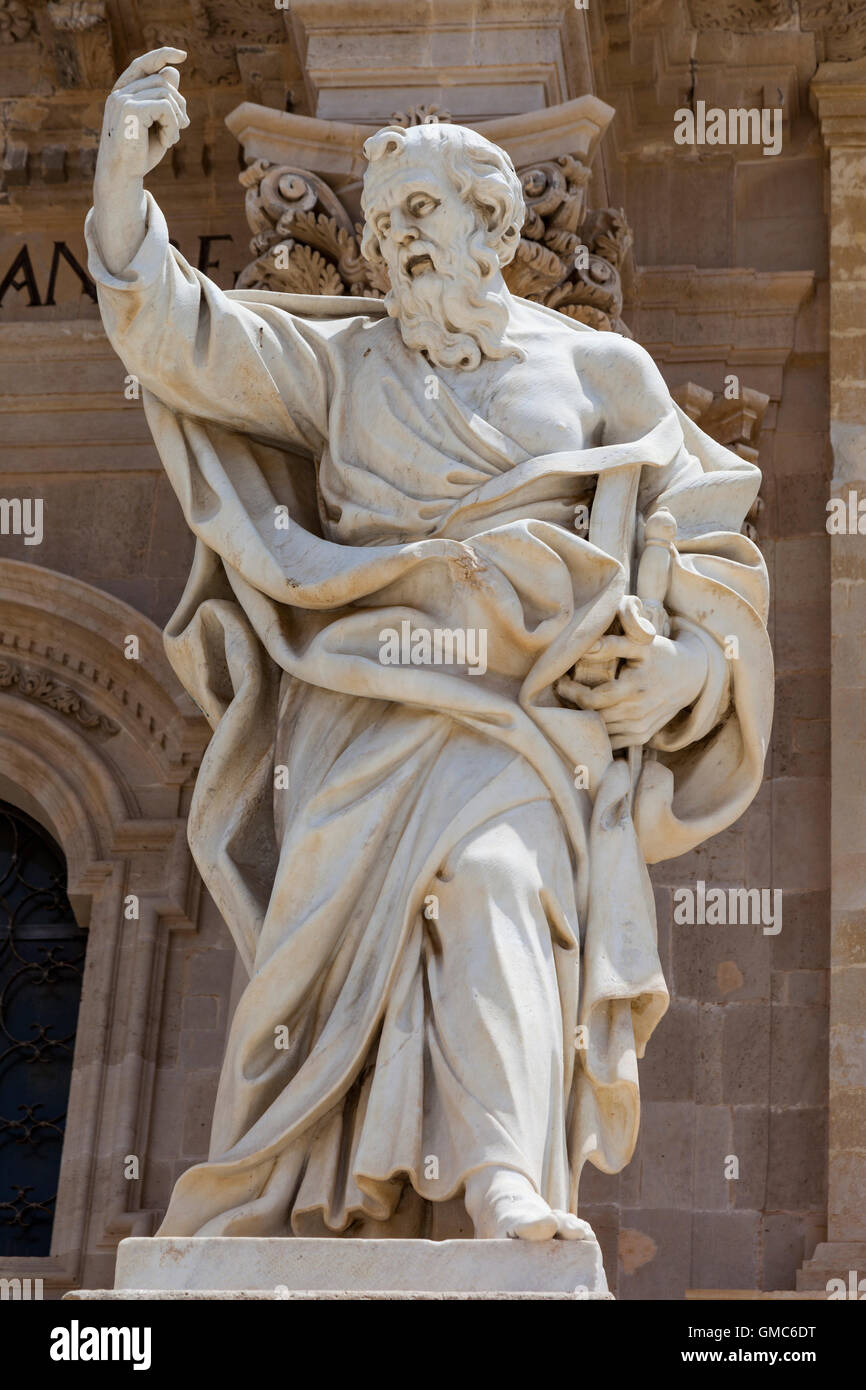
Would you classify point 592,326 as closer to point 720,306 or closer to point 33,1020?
point 720,306

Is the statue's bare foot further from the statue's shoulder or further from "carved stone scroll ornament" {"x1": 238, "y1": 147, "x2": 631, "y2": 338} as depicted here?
"carved stone scroll ornament" {"x1": 238, "y1": 147, "x2": 631, "y2": 338}

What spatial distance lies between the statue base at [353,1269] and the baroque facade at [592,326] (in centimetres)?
250

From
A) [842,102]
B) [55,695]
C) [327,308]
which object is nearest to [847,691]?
[842,102]

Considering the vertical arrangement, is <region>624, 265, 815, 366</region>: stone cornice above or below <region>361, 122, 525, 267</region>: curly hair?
above

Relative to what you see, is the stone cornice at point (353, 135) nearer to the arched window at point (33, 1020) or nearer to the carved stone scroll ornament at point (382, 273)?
the carved stone scroll ornament at point (382, 273)

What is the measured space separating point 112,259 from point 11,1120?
3660 mm

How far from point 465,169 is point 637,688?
4.22 feet

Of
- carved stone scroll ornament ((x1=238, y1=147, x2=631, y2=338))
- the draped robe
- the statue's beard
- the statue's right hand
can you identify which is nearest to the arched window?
carved stone scroll ornament ((x1=238, y1=147, x2=631, y2=338))

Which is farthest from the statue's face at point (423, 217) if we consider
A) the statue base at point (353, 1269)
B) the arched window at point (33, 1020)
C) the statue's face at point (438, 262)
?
the arched window at point (33, 1020)

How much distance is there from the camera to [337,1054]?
575 cm

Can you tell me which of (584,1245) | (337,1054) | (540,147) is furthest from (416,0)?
(584,1245)

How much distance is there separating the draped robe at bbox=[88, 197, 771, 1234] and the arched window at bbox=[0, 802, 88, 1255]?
9.70 ft

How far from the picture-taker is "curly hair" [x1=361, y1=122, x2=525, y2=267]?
6.38m
